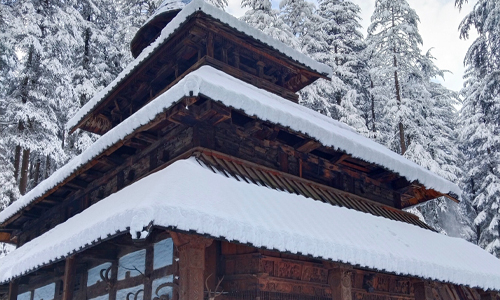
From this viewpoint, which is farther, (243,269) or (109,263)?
(109,263)

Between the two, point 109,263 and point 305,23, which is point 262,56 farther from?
point 305,23

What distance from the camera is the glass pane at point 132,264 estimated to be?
7648 mm

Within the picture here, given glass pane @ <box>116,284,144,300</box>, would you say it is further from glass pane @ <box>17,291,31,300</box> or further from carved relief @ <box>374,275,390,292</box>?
glass pane @ <box>17,291,31,300</box>

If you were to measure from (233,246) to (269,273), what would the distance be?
0.67 m

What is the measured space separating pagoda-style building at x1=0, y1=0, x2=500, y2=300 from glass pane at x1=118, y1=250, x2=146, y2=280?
0.04 meters

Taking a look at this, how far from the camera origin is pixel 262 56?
33.1 feet

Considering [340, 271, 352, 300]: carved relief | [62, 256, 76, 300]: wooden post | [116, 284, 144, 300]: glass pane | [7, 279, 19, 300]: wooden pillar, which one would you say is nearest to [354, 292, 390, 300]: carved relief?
[340, 271, 352, 300]: carved relief

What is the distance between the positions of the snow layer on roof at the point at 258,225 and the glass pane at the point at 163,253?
1.08m

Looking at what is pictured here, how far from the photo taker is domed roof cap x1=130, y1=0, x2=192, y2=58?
12.4m

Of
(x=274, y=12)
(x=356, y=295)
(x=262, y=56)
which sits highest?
(x=274, y=12)

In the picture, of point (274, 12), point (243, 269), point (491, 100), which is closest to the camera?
point (243, 269)

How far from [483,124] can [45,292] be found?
2319 cm

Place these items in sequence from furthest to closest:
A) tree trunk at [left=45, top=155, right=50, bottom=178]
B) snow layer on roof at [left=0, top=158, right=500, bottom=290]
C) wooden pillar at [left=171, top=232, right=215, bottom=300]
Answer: tree trunk at [left=45, top=155, right=50, bottom=178] → wooden pillar at [left=171, top=232, right=215, bottom=300] → snow layer on roof at [left=0, top=158, right=500, bottom=290]

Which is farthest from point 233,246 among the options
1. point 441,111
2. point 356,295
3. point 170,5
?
point 441,111
